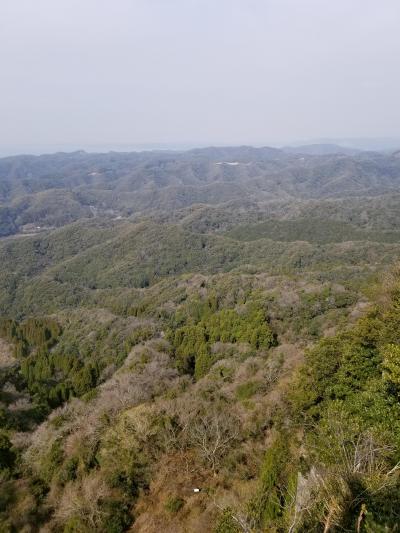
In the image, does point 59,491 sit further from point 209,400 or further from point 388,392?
point 388,392

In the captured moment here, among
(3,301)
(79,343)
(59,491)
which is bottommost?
(3,301)

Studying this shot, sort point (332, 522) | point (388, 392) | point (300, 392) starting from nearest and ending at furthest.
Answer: point (332, 522) → point (388, 392) → point (300, 392)

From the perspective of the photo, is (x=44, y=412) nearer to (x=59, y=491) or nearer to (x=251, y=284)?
(x=59, y=491)

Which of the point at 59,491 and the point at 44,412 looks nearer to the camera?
the point at 59,491

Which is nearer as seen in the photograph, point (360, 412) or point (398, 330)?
point (360, 412)

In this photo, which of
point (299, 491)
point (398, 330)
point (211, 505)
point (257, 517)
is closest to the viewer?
point (299, 491)

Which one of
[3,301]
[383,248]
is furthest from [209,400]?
[3,301]

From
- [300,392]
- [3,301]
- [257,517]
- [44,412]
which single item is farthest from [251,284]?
[3,301]

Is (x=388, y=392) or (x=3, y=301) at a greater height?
(x=388, y=392)

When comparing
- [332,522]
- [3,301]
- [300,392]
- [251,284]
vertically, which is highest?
[332,522]
